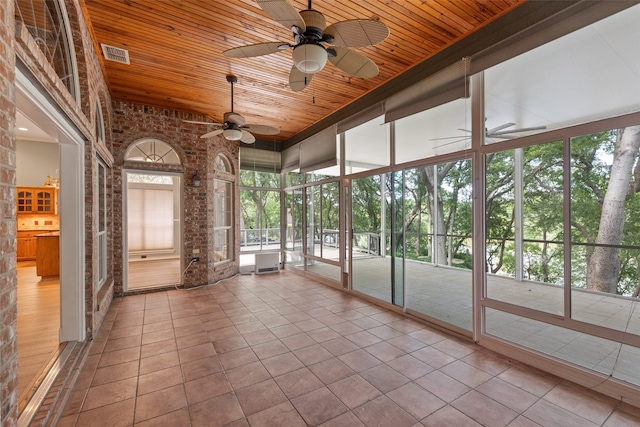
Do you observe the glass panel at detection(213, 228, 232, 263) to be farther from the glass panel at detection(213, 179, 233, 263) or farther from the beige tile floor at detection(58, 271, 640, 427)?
the beige tile floor at detection(58, 271, 640, 427)

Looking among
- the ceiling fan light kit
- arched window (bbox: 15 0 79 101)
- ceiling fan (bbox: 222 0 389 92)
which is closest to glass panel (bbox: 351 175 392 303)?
the ceiling fan light kit

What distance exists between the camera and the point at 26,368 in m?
2.34

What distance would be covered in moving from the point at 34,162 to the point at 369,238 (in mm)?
9186

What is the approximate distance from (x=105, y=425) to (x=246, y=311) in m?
2.21

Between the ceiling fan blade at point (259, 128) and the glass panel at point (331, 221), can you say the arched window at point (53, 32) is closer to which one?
the ceiling fan blade at point (259, 128)

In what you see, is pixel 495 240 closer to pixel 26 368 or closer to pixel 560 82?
pixel 560 82

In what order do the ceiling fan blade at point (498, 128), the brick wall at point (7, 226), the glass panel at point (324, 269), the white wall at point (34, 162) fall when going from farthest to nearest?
the white wall at point (34, 162) → the glass panel at point (324, 269) → the ceiling fan blade at point (498, 128) → the brick wall at point (7, 226)

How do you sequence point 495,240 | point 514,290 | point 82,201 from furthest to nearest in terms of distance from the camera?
point 514,290 → point 495,240 → point 82,201

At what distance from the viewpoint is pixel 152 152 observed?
5145 mm

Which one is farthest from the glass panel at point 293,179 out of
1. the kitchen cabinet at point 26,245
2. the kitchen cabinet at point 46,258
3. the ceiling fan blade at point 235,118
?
the kitchen cabinet at point 26,245

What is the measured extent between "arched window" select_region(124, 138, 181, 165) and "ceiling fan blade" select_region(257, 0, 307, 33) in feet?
14.1

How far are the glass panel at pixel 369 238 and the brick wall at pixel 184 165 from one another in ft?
9.72

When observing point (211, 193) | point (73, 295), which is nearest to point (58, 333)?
point (73, 295)

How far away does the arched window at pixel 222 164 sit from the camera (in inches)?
235
